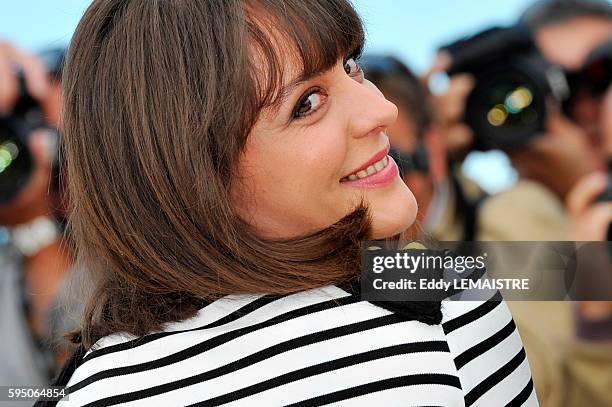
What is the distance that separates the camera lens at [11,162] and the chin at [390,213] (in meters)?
1.25

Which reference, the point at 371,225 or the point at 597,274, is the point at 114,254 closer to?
the point at 371,225

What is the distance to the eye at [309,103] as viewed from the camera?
3.10 feet

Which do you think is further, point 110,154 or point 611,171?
point 611,171

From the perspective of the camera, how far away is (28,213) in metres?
2.09

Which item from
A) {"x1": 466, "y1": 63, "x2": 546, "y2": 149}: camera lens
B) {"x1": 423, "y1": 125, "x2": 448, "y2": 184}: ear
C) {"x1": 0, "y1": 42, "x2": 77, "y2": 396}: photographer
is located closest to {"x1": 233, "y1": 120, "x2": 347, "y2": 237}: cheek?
{"x1": 0, "y1": 42, "x2": 77, "y2": 396}: photographer

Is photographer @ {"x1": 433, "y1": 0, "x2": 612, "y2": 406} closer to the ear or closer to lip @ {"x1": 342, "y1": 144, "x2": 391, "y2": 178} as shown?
the ear

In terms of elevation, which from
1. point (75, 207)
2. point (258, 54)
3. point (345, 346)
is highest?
point (258, 54)

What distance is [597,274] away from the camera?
5.09 feet

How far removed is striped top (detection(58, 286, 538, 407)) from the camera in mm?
880

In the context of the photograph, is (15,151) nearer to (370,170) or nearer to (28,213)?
(28,213)

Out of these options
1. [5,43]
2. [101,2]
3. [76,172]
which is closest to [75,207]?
[76,172]

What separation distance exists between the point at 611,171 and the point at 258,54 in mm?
1172

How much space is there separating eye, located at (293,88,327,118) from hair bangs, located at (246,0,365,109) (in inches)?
0.8

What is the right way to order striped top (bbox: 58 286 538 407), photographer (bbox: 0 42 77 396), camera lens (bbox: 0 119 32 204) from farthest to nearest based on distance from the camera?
camera lens (bbox: 0 119 32 204) < photographer (bbox: 0 42 77 396) < striped top (bbox: 58 286 538 407)
